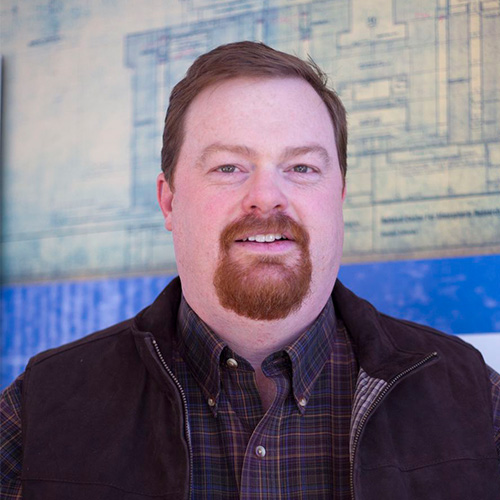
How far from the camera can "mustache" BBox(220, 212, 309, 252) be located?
1.58m

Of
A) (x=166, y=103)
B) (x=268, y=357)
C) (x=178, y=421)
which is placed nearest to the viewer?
(x=178, y=421)

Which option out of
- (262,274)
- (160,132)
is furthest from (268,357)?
(160,132)

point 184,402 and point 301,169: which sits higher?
point 301,169

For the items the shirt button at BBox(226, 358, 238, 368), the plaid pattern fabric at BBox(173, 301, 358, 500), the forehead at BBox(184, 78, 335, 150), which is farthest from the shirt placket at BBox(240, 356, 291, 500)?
the forehead at BBox(184, 78, 335, 150)

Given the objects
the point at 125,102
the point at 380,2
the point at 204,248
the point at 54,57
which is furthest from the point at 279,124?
the point at 54,57

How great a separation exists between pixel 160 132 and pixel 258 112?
769mm

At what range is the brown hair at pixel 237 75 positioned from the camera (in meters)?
1.73

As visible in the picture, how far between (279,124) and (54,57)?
3.93 ft

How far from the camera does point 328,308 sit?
1.74 m

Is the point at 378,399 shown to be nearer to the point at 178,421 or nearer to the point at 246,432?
the point at 246,432

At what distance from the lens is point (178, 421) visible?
1516 millimetres

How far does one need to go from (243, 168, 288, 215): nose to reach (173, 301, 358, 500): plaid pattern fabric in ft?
0.92

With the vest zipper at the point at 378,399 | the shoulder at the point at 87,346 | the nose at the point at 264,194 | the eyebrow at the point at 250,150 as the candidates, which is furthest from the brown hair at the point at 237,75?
the vest zipper at the point at 378,399

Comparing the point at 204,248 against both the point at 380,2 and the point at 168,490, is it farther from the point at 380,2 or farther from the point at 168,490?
the point at 380,2
